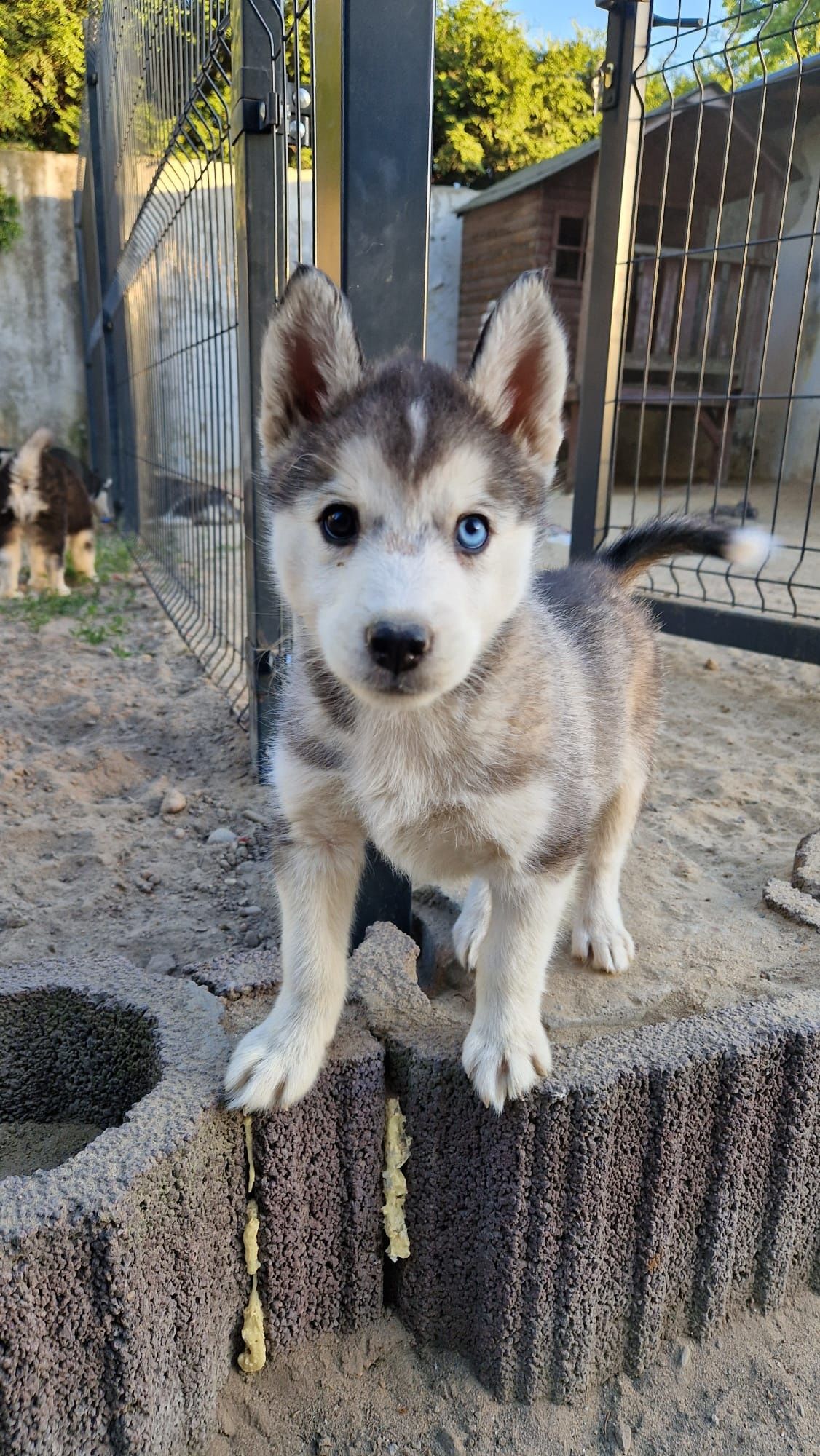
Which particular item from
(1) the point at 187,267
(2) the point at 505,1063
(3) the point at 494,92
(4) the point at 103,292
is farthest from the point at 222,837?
(3) the point at 494,92

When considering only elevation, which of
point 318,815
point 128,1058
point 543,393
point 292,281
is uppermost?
point 292,281

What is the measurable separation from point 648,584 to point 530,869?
15.6ft

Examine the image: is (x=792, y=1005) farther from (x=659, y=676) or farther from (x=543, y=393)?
(x=543, y=393)

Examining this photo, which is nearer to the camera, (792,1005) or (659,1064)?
(659,1064)

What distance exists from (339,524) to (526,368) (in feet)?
1.63

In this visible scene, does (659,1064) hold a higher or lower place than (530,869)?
lower

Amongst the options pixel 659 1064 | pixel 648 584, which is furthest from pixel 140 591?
pixel 659 1064

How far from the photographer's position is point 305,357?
1.80 meters

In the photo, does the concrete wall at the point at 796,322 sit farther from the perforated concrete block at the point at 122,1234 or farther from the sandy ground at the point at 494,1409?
the perforated concrete block at the point at 122,1234

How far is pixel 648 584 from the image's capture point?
626 centimetres

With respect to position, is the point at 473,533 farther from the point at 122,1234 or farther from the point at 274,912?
the point at 274,912

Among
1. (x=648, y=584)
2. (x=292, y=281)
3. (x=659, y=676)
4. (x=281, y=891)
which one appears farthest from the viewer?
(x=648, y=584)

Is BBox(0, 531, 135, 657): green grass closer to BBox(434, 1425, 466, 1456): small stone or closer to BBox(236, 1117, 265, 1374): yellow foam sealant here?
BBox(236, 1117, 265, 1374): yellow foam sealant

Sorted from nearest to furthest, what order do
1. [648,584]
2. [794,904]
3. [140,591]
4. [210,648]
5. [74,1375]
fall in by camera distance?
[74,1375] < [794,904] < [210,648] < [648,584] < [140,591]
